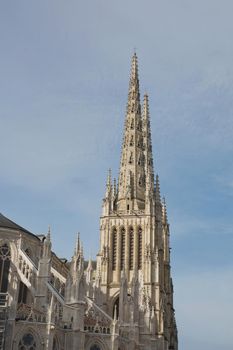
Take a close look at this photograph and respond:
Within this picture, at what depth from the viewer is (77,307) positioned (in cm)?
3531

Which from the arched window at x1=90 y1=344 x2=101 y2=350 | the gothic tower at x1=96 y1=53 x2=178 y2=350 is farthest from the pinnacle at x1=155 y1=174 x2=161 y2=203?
the arched window at x1=90 y1=344 x2=101 y2=350

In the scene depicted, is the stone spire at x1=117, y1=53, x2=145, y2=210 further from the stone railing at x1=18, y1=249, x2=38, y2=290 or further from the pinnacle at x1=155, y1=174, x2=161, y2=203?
the stone railing at x1=18, y1=249, x2=38, y2=290

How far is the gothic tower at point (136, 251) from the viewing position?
46531 mm

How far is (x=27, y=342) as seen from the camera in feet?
110

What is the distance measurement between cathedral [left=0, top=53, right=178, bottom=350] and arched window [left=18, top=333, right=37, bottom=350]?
0.20 feet

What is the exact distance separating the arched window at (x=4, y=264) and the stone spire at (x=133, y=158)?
1938cm

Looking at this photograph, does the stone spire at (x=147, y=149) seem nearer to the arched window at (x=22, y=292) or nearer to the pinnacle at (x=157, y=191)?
the pinnacle at (x=157, y=191)

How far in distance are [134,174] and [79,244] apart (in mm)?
22288

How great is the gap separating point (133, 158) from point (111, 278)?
47.8 ft

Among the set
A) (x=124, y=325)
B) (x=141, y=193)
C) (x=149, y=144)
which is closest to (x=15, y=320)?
(x=124, y=325)

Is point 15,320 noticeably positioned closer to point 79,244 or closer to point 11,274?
point 11,274

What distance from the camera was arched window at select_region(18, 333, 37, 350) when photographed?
33.3m

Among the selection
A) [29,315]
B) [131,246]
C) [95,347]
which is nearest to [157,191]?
[131,246]

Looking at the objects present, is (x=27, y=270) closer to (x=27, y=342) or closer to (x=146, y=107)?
(x=27, y=342)
